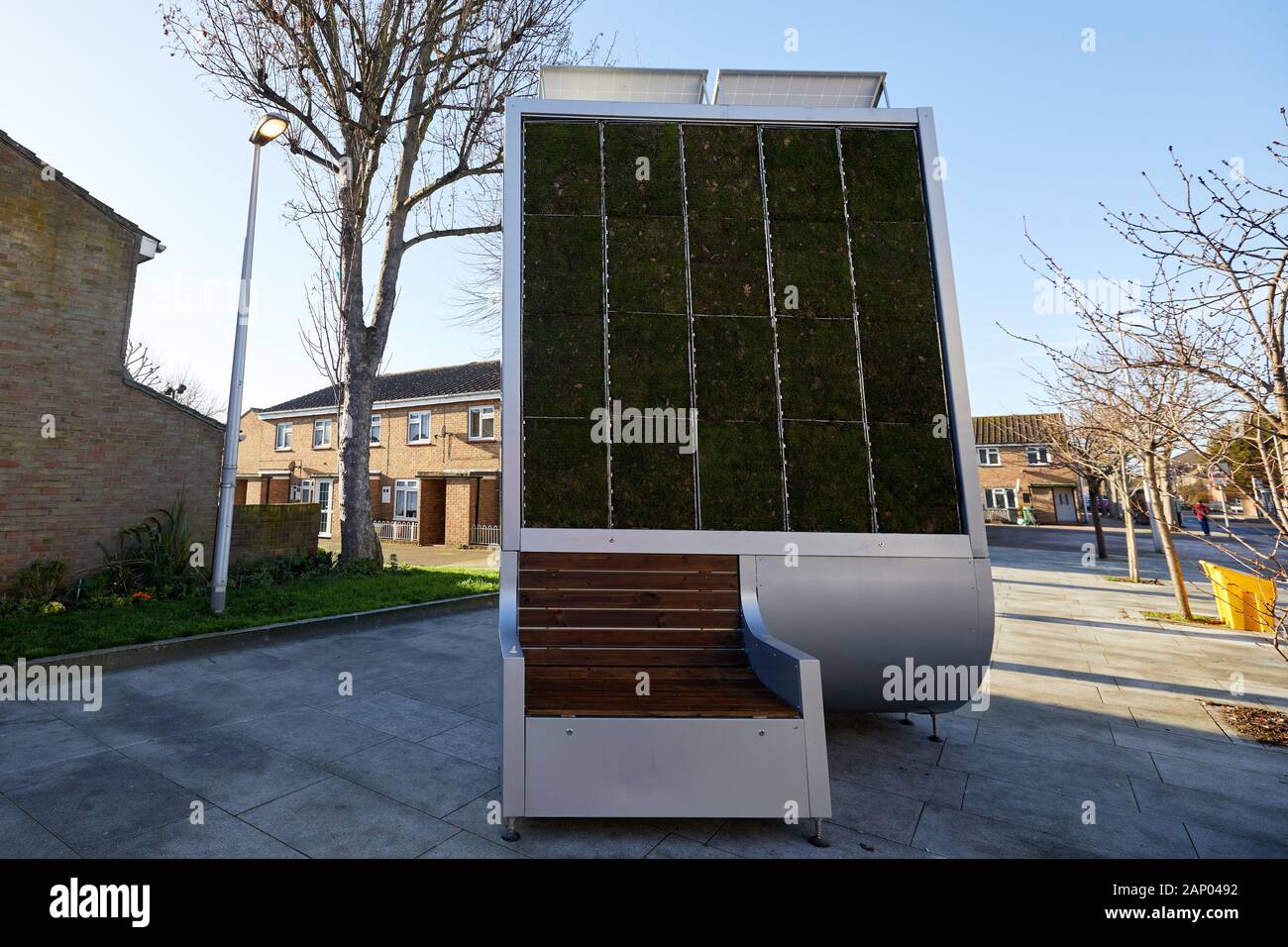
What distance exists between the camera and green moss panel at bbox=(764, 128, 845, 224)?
217 inches

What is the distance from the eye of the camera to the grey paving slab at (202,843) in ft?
10.0

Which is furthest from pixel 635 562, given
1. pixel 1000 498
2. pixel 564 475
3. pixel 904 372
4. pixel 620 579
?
pixel 1000 498

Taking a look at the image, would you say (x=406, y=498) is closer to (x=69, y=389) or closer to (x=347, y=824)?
(x=69, y=389)

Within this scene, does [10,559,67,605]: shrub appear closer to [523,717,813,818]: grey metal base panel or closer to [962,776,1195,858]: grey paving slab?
[523,717,813,818]: grey metal base panel

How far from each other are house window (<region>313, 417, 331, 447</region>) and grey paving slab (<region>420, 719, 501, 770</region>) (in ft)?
101

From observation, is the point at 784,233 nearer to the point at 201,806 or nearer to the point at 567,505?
the point at 567,505

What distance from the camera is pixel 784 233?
5.46 m

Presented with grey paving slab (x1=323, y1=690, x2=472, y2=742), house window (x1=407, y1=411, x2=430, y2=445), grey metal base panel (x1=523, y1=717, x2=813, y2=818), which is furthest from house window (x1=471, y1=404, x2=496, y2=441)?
grey metal base panel (x1=523, y1=717, x2=813, y2=818)

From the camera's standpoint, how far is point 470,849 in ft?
10.5

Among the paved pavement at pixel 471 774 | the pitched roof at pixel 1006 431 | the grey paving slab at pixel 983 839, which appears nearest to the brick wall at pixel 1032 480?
the pitched roof at pixel 1006 431
